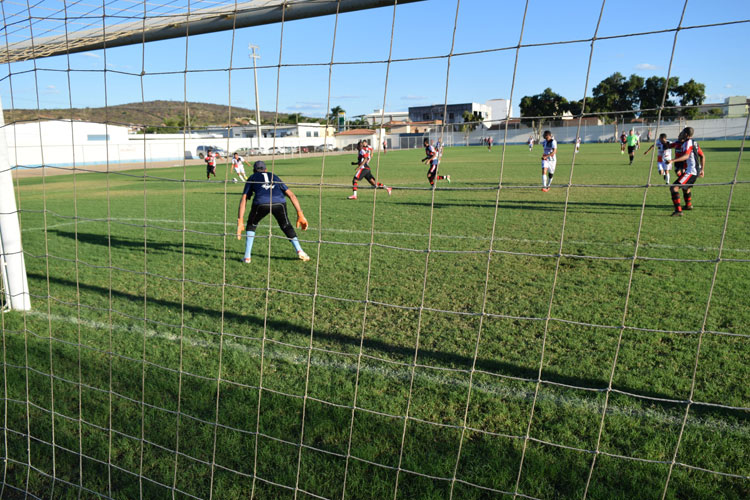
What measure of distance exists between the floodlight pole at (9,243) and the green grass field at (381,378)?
248 millimetres

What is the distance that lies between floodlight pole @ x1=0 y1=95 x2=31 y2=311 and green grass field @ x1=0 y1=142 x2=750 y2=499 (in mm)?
248

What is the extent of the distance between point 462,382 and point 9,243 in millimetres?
4417

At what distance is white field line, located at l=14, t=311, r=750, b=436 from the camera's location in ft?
10.2

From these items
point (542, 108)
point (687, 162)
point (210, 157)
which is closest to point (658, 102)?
point (687, 162)

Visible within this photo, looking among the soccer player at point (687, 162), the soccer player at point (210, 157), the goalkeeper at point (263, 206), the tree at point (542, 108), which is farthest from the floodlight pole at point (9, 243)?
the soccer player at point (687, 162)

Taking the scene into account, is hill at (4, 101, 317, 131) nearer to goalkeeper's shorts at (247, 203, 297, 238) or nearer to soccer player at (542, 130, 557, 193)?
goalkeeper's shorts at (247, 203, 297, 238)

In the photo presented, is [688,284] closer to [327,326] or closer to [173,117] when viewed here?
[327,326]

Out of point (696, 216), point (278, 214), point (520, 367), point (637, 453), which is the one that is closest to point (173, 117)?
point (520, 367)

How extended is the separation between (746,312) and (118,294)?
6.65m

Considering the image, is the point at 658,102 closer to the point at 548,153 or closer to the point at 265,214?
the point at 548,153

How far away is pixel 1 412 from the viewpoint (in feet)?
11.1

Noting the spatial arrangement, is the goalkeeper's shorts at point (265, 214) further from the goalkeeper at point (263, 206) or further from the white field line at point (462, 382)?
the white field line at point (462, 382)

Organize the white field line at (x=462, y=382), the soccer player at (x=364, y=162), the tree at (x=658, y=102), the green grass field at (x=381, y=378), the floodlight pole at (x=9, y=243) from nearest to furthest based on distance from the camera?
1. the tree at (x=658, y=102)
2. the soccer player at (x=364, y=162)
3. the green grass field at (x=381, y=378)
4. the white field line at (x=462, y=382)
5. the floodlight pole at (x=9, y=243)

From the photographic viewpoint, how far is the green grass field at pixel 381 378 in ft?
8.77
